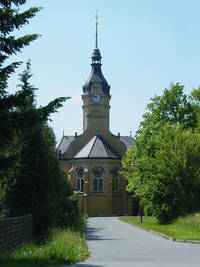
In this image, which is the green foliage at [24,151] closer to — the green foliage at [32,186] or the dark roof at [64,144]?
the green foliage at [32,186]

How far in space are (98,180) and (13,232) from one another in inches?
1821

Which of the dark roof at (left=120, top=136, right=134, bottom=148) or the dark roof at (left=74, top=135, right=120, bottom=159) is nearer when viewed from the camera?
the dark roof at (left=74, top=135, right=120, bottom=159)

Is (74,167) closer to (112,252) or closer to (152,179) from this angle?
(152,179)

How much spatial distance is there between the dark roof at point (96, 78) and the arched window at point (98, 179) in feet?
42.3

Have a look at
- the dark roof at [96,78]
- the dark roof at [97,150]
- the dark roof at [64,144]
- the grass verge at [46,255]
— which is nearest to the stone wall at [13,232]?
the grass verge at [46,255]

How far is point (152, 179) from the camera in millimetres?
36094

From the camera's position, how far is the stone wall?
12.8 m

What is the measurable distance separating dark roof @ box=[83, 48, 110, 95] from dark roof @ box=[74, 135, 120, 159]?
7.76 metres

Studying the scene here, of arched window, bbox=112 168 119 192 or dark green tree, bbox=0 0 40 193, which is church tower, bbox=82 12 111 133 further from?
dark green tree, bbox=0 0 40 193

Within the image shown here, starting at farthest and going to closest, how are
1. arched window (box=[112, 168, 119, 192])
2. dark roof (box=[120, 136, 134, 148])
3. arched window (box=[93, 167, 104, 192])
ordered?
dark roof (box=[120, 136, 134, 148]) < arched window (box=[112, 168, 119, 192]) < arched window (box=[93, 167, 104, 192])

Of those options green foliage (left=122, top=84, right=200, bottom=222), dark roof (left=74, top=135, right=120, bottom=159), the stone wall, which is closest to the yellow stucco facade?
dark roof (left=74, top=135, right=120, bottom=159)

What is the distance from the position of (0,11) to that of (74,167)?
50471mm

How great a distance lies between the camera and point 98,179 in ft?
198

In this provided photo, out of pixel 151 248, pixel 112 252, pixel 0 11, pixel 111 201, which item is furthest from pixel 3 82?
pixel 111 201
